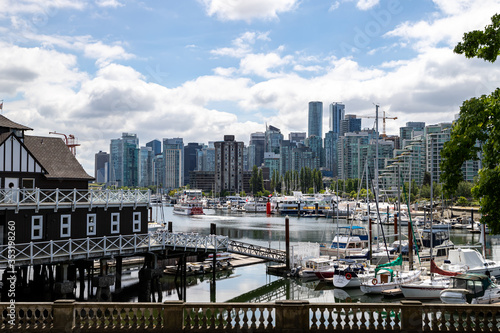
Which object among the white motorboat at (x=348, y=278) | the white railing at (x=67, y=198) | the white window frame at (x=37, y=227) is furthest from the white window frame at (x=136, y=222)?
the white motorboat at (x=348, y=278)

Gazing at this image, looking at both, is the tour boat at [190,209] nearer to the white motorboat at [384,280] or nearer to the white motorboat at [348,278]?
the white motorboat at [348,278]

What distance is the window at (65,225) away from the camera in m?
33.7

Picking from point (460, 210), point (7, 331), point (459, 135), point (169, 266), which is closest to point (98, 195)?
point (169, 266)

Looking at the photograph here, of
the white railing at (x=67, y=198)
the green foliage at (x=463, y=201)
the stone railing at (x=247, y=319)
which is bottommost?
the green foliage at (x=463, y=201)

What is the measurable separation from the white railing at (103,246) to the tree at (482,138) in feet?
82.7

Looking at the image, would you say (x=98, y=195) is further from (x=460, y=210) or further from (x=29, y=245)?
(x=460, y=210)

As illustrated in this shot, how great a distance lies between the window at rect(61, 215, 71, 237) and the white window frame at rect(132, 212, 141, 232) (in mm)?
5543

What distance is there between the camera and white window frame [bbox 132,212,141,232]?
38281 mm

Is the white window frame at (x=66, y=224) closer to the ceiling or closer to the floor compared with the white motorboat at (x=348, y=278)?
closer to the ceiling

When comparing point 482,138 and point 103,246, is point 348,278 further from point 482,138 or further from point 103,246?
point 482,138

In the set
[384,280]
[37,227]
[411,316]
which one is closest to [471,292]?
[384,280]

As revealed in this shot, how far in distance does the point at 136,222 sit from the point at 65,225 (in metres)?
6.15

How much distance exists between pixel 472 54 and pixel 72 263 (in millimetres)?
28882

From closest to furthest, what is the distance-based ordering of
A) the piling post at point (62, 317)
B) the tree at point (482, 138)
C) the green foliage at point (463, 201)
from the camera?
the tree at point (482, 138)
the piling post at point (62, 317)
the green foliage at point (463, 201)
